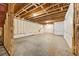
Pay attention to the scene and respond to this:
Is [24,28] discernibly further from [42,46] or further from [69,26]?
[69,26]

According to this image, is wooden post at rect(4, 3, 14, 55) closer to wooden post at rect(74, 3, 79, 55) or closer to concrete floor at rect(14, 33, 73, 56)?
concrete floor at rect(14, 33, 73, 56)

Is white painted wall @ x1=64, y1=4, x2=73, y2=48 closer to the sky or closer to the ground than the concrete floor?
closer to the sky

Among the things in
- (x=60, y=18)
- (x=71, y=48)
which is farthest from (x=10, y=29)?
(x=71, y=48)

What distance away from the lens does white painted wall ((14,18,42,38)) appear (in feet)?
5.06

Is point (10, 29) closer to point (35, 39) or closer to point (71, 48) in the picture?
point (35, 39)

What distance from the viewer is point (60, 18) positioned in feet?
5.05

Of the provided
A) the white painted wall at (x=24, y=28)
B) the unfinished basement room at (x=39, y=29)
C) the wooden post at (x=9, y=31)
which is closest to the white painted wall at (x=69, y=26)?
the unfinished basement room at (x=39, y=29)

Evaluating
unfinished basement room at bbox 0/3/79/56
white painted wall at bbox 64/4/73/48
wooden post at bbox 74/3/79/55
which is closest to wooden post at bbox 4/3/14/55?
unfinished basement room at bbox 0/3/79/56

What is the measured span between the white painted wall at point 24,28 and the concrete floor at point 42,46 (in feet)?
0.22

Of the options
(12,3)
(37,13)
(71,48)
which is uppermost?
(12,3)

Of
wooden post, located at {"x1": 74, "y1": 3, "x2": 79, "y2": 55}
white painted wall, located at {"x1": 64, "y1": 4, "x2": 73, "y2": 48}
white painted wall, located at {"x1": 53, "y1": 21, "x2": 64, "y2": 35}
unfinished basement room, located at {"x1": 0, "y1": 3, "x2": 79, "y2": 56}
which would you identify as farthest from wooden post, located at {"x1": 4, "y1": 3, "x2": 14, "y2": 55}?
wooden post, located at {"x1": 74, "y1": 3, "x2": 79, "y2": 55}

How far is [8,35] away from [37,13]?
56 cm

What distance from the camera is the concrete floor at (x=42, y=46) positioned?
1.55m

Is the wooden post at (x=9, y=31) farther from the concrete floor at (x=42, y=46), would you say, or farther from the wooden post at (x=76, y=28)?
the wooden post at (x=76, y=28)
